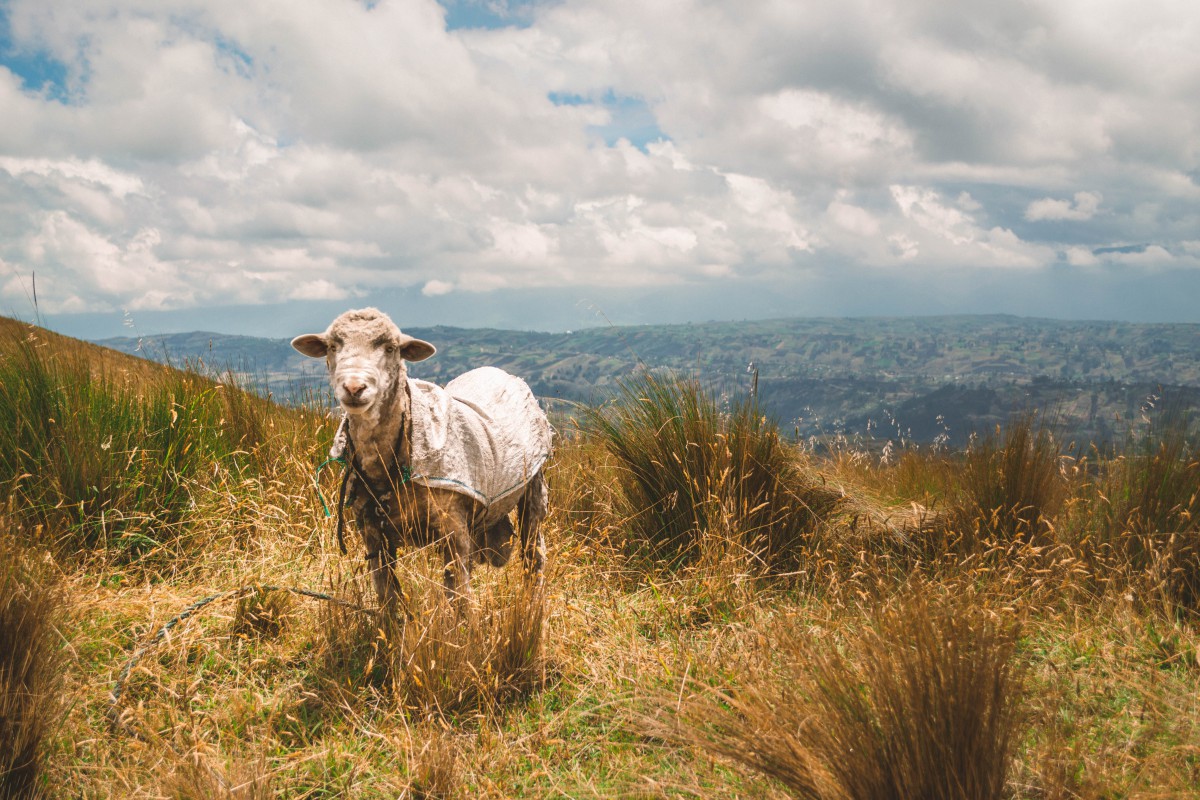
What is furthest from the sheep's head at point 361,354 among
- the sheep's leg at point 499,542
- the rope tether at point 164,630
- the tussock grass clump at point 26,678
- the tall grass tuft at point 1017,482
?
the tall grass tuft at point 1017,482

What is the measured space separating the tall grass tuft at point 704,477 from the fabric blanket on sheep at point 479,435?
0.87 metres

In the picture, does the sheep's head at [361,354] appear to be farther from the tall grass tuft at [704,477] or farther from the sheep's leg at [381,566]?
the tall grass tuft at [704,477]

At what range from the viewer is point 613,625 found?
389cm

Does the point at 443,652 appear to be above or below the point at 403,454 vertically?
below

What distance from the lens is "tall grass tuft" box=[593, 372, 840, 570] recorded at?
4684mm

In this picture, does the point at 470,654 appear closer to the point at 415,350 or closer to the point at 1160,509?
the point at 415,350

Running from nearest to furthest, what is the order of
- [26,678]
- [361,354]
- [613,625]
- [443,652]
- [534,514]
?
[26,678]
[443,652]
[361,354]
[613,625]
[534,514]

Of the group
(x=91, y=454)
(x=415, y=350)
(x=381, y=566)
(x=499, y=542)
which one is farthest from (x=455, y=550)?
(x=91, y=454)

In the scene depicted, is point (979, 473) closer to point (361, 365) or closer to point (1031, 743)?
point (1031, 743)

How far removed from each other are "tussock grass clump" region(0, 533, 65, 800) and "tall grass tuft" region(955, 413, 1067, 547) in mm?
5110

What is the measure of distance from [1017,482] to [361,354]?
4510 mm

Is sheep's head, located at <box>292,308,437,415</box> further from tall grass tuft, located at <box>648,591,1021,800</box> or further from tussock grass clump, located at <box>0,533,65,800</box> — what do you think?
tall grass tuft, located at <box>648,591,1021,800</box>

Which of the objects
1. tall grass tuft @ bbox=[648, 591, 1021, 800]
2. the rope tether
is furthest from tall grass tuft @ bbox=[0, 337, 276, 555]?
tall grass tuft @ bbox=[648, 591, 1021, 800]

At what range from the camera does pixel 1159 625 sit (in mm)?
3729
